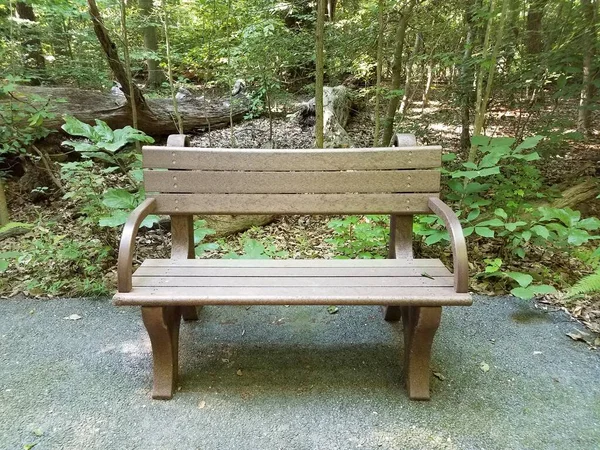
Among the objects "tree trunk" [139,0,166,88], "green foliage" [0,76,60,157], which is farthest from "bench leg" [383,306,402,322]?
"tree trunk" [139,0,166,88]

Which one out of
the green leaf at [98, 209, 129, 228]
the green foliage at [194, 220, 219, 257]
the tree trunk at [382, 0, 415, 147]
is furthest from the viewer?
the tree trunk at [382, 0, 415, 147]

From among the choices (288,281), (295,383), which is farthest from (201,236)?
(295,383)

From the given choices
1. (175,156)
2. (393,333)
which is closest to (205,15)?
(175,156)

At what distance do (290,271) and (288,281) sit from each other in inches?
5.5

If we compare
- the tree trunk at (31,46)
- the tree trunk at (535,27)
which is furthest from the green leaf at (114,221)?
the tree trunk at (535,27)

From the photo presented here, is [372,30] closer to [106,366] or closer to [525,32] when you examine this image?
[525,32]

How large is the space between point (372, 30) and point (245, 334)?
12.2ft

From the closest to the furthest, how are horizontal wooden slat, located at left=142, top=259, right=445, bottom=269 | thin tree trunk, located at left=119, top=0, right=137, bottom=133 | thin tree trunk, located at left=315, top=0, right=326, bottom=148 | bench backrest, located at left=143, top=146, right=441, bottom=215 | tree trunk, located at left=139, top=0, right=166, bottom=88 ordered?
horizontal wooden slat, located at left=142, top=259, right=445, bottom=269 < bench backrest, located at left=143, top=146, right=441, bottom=215 < thin tree trunk, located at left=315, top=0, right=326, bottom=148 < thin tree trunk, located at left=119, top=0, right=137, bottom=133 < tree trunk, located at left=139, top=0, right=166, bottom=88

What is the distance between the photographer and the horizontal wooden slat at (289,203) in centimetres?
235

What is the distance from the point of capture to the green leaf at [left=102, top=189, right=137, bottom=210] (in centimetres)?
262

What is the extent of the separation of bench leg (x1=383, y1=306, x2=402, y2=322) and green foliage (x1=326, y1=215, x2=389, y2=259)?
1.98 ft

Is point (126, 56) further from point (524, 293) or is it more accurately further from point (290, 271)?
point (524, 293)

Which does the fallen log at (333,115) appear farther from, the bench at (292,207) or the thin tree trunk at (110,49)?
the bench at (292,207)

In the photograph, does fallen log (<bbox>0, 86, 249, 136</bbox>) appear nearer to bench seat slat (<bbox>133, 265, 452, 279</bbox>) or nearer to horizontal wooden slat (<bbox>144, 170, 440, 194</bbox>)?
horizontal wooden slat (<bbox>144, 170, 440, 194</bbox>)
